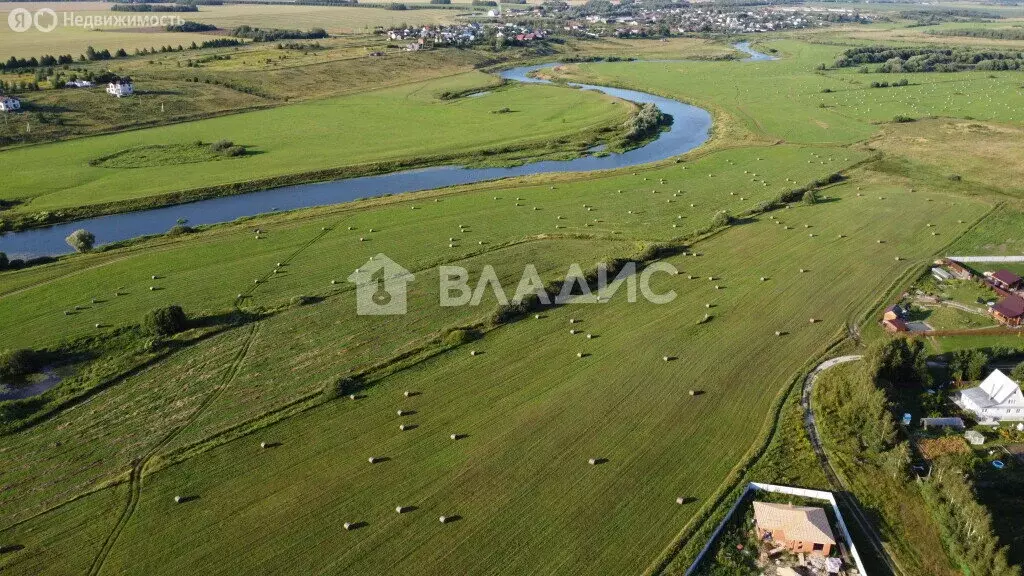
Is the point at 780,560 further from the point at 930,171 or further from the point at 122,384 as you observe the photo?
the point at 930,171

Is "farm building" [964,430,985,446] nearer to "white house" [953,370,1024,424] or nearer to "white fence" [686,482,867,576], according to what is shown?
"white house" [953,370,1024,424]

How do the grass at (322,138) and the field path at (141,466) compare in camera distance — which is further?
the grass at (322,138)

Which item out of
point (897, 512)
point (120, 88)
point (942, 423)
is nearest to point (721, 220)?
point (942, 423)

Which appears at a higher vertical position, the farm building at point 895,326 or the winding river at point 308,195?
the winding river at point 308,195

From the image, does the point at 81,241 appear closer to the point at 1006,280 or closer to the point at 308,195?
the point at 308,195

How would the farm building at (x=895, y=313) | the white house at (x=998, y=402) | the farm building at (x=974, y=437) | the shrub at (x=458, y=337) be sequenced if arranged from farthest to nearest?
the farm building at (x=895, y=313)
the shrub at (x=458, y=337)
the white house at (x=998, y=402)
the farm building at (x=974, y=437)

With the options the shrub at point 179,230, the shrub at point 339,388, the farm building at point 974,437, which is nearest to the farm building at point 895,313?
the farm building at point 974,437

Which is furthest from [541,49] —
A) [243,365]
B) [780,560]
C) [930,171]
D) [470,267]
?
[780,560]

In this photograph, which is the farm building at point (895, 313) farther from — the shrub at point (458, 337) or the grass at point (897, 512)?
the shrub at point (458, 337)

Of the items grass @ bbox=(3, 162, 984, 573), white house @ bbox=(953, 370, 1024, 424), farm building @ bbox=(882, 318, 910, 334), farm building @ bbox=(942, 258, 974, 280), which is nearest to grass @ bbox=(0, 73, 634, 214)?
grass @ bbox=(3, 162, 984, 573)
